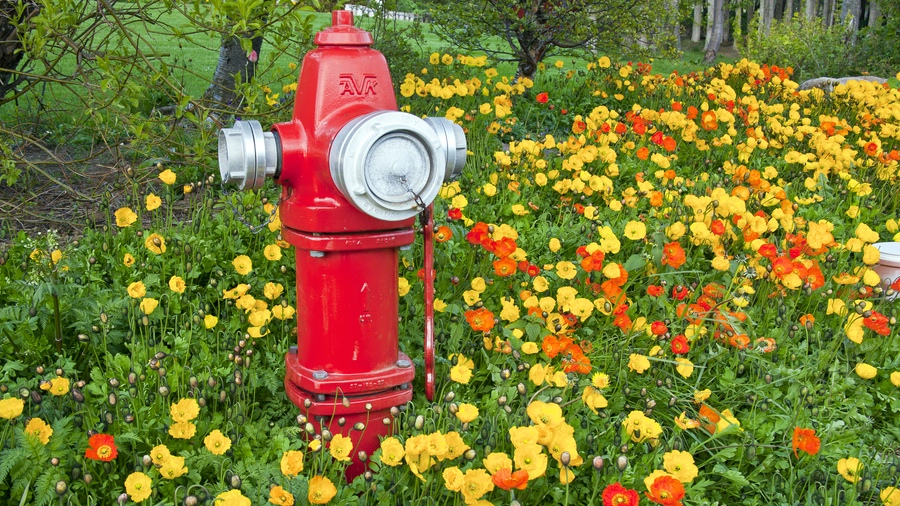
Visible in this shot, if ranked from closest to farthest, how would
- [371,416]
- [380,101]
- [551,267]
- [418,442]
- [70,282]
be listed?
[418,442]
[380,101]
[371,416]
[70,282]
[551,267]

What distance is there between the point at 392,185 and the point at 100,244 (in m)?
1.71

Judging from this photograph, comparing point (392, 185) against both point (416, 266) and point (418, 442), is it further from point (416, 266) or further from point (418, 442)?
point (416, 266)

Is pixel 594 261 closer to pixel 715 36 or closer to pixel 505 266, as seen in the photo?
pixel 505 266

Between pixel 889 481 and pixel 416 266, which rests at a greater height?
pixel 416 266

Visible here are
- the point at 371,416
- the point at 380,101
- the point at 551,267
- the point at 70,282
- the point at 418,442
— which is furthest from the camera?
the point at 551,267

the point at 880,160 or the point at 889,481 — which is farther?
the point at 880,160

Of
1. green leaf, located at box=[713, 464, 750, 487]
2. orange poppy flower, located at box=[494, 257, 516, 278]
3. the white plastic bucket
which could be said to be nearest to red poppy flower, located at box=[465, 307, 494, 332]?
orange poppy flower, located at box=[494, 257, 516, 278]

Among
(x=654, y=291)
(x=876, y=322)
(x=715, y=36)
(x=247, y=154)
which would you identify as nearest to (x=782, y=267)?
(x=876, y=322)

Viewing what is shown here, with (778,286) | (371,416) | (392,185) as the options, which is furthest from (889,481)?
(392,185)

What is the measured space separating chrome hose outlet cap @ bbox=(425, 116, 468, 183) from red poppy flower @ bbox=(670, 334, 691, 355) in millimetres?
971

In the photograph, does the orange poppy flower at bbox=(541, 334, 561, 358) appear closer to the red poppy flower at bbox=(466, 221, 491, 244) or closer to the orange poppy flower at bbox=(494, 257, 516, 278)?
the orange poppy flower at bbox=(494, 257, 516, 278)

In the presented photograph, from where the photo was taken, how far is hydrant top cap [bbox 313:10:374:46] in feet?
6.67

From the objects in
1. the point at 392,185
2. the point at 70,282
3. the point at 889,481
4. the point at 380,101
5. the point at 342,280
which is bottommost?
the point at 889,481

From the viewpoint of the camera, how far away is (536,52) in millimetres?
6477
